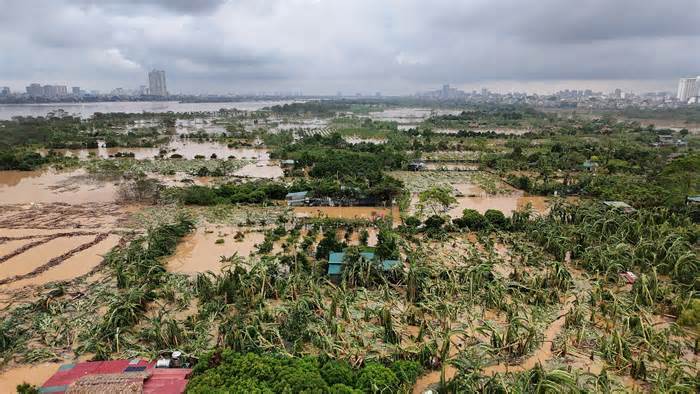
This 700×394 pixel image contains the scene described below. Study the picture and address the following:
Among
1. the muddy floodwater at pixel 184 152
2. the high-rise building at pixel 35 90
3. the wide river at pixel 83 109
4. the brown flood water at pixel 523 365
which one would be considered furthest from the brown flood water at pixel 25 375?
the high-rise building at pixel 35 90

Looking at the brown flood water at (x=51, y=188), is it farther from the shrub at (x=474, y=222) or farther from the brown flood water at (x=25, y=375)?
the shrub at (x=474, y=222)

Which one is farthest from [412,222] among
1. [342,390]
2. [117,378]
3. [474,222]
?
[117,378]

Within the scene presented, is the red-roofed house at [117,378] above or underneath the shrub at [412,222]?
underneath

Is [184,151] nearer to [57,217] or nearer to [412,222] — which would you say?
[57,217]

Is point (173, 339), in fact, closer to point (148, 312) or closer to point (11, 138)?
point (148, 312)

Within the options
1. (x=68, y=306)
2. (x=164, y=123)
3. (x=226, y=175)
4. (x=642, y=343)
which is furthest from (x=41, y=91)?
(x=642, y=343)

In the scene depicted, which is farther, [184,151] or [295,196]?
[184,151]
